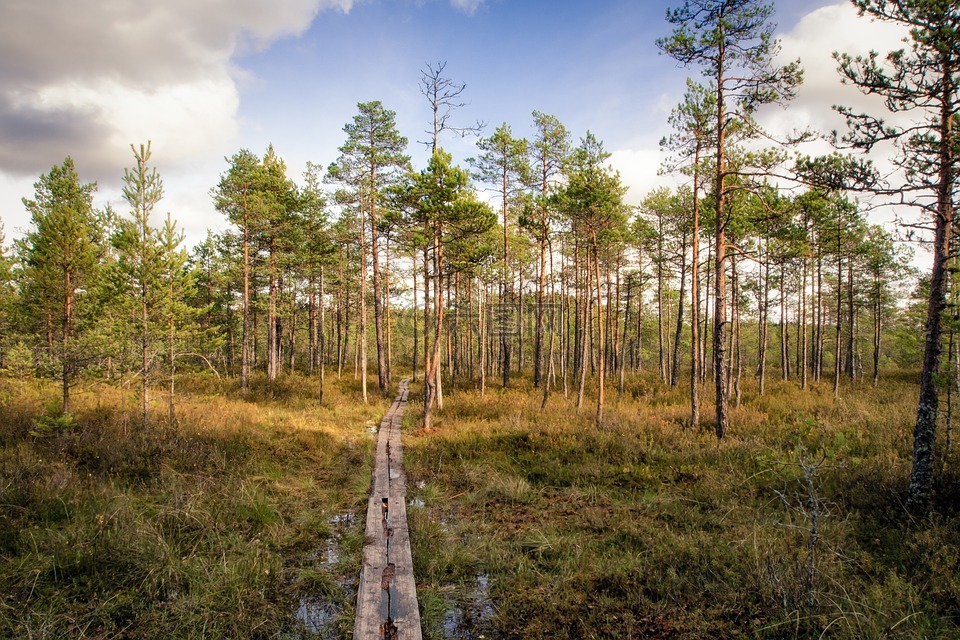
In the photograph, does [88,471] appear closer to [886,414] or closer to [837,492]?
[837,492]

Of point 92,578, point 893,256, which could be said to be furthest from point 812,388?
point 92,578

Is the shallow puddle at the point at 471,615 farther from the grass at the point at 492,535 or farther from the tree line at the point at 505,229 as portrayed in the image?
the tree line at the point at 505,229

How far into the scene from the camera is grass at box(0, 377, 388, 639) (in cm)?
407

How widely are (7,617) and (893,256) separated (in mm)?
40408

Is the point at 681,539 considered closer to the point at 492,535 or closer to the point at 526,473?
the point at 492,535

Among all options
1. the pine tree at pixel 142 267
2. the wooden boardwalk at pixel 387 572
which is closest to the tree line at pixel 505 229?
the pine tree at pixel 142 267

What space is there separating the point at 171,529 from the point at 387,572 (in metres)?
3.36

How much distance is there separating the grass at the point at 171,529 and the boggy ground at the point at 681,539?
155 centimetres

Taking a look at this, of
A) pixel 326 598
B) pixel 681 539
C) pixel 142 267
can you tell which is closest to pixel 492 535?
pixel 326 598

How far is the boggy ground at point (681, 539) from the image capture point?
4004 millimetres

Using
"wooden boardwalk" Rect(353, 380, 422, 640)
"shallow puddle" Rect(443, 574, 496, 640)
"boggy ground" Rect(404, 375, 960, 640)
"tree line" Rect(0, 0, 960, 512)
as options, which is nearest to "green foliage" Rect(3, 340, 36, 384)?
"tree line" Rect(0, 0, 960, 512)

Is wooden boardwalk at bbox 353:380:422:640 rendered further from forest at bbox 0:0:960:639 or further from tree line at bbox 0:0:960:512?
tree line at bbox 0:0:960:512

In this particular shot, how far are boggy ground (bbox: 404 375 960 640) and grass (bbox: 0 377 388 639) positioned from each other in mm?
1553

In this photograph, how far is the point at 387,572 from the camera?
500 centimetres
